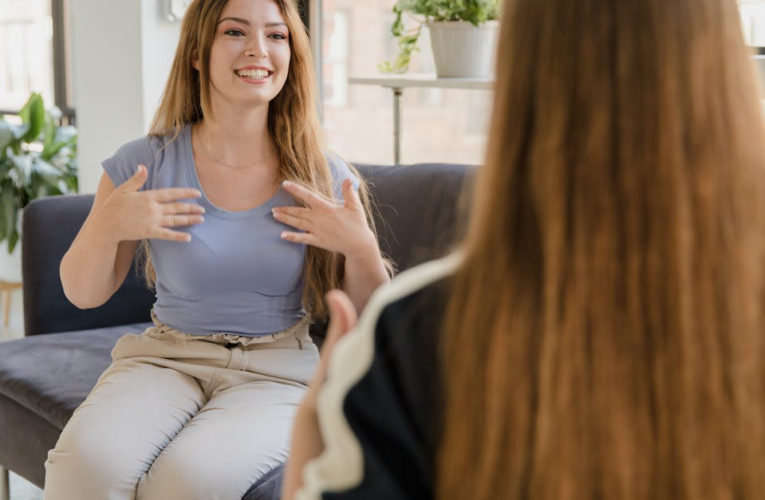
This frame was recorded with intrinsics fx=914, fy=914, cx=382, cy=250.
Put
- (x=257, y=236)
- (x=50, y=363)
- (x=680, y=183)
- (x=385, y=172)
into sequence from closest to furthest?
(x=680, y=183), (x=257, y=236), (x=50, y=363), (x=385, y=172)

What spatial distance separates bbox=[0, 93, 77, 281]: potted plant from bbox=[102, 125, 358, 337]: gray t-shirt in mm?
2117

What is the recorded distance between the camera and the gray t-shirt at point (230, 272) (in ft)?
5.67

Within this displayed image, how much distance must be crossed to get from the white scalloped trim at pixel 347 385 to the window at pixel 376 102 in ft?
7.15

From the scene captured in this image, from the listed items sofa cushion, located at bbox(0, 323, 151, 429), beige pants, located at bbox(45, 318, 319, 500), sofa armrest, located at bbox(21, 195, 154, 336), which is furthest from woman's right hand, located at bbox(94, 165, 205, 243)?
sofa armrest, located at bbox(21, 195, 154, 336)

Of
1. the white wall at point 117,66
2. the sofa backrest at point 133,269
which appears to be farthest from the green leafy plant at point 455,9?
the white wall at point 117,66

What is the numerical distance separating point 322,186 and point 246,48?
31 centimetres

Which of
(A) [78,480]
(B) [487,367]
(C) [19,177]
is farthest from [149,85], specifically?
(B) [487,367]

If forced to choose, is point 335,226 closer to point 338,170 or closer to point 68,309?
point 338,170

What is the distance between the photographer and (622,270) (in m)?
0.65

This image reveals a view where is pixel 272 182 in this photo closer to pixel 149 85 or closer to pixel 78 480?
pixel 78 480

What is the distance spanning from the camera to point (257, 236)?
1748 mm

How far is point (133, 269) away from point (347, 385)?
6.40 feet

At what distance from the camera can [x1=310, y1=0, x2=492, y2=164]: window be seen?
2.95 metres

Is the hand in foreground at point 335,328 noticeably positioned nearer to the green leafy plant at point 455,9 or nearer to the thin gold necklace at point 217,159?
the thin gold necklace at point 217,159
